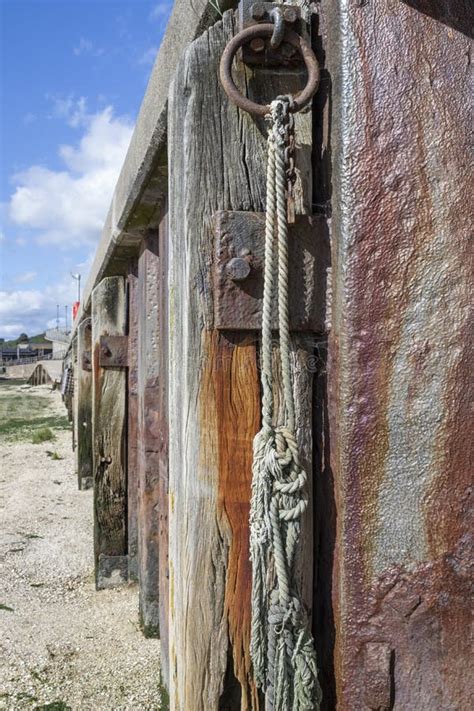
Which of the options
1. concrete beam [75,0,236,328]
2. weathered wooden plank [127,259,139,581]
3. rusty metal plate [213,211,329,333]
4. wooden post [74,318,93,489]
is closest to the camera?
rusty metal plate [213,211,329,333]

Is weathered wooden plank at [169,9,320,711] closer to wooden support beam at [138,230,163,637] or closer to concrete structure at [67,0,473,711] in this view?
concrete structure at [67,0,473,711]

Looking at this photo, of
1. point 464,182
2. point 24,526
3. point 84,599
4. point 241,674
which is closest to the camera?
point 464,182

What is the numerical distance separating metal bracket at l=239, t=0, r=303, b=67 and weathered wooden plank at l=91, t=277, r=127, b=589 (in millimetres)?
2912

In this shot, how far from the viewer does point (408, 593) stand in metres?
1.17

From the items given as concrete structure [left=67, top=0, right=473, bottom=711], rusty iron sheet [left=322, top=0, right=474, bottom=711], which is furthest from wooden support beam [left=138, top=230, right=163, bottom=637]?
rusty iron sheet [left=322, top=0, right=474, bottom=711]

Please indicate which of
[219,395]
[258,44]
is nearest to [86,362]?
[219,395]

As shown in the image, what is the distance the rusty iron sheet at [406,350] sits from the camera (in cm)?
116

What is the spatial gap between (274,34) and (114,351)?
2968 mm

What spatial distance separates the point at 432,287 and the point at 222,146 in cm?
51

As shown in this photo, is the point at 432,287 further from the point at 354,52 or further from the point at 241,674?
the point at 241,674

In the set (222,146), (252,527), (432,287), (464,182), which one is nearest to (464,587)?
(252,527)

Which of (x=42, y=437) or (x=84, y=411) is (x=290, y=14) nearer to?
(x=84, y=411)

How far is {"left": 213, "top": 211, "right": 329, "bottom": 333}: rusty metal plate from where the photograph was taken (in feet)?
4.13

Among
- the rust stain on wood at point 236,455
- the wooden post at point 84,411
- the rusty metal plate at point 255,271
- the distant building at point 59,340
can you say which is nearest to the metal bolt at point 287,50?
the rusty metal plate at point 255,271
